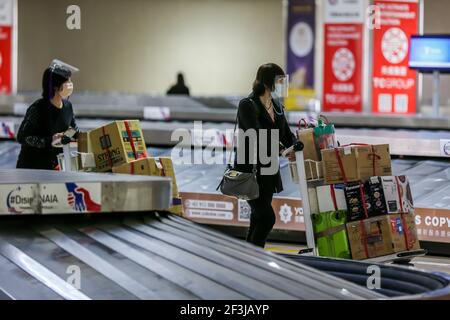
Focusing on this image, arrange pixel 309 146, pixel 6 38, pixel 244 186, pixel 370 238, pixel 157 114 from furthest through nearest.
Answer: pixel 6 38 < pixel 157 114 < pixel 309 146 < pixel 370 238 < pixel 244 186

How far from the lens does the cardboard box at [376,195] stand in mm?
7070

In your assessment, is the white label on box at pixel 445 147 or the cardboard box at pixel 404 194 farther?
the white label on box at pixel 445 147

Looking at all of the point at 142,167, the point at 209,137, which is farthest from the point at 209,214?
the point at 142,167

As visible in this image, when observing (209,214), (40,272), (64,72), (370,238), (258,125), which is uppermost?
(64,72)

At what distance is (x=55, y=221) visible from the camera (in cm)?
439

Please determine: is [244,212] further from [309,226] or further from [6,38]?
[6,38]

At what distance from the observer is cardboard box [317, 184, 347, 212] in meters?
7.02

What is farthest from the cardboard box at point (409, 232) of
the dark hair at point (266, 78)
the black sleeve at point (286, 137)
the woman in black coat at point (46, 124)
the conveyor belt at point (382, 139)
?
the woman in black coat at point (46, 124)

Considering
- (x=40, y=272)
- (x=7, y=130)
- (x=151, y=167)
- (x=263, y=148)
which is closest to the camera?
(x=40, y=272)

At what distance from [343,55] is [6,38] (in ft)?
21.5

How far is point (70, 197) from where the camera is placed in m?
4.25

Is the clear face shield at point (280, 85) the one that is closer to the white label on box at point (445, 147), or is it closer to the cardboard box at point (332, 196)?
the cardboard box at point (332, 196)

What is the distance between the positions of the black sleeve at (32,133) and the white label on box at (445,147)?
14.0 feet
